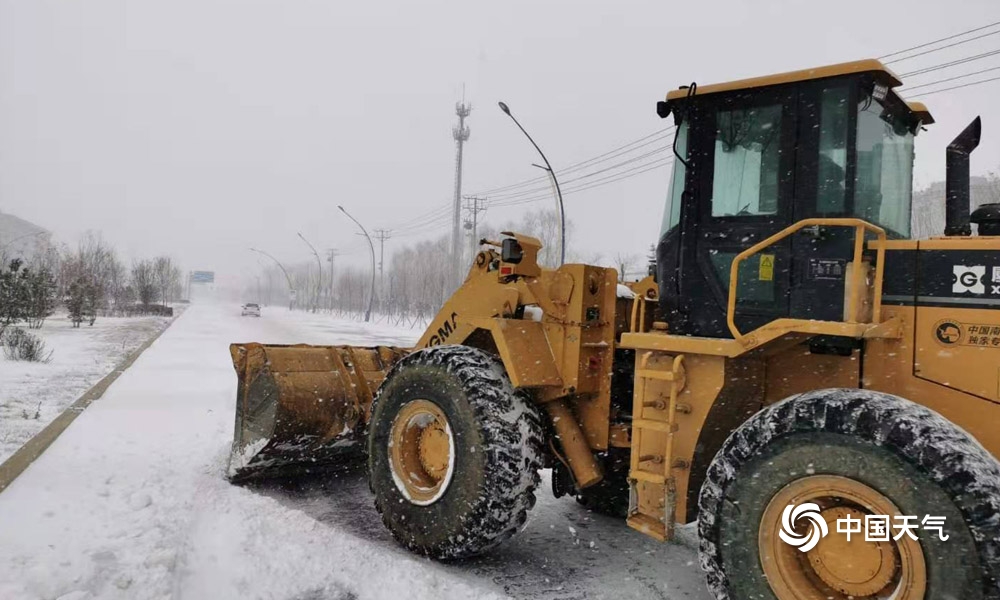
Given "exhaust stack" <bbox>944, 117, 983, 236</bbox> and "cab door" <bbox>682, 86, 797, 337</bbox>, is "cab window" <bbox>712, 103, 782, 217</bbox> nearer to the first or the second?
"cab door" <bbox>682, 86, 797, 337</bbox>

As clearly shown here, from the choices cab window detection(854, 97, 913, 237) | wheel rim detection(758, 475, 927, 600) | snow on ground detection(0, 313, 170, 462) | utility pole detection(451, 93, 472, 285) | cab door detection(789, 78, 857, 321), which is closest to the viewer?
wheel rim detection(758, 475, 927, 600)

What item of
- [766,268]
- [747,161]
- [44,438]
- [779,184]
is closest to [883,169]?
[779,184]

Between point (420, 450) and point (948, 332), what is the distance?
9.99ft

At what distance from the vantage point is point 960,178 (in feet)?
11.5

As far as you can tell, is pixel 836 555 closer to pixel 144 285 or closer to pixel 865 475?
pixel 865 475

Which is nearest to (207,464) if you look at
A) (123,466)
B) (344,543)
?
(123,466)

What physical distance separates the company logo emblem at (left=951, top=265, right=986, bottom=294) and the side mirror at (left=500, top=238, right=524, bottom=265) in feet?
7.75

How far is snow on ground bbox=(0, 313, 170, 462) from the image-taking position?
7.44m

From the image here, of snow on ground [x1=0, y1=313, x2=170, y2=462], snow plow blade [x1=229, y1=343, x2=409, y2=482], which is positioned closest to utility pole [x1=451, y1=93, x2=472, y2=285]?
snow on ground [x1=0, y1=313, x2=170, y2=462]

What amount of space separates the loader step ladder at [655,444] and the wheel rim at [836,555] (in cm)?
62

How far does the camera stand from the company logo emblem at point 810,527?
9.38ft

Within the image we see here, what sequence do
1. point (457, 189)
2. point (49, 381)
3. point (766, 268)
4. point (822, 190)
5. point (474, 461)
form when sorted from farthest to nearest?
point (457, 189)
point (49, 381)
point (474, 461)
point (766, 268)
point (822, 190)

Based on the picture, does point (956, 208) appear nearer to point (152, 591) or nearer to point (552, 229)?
point (152, 591)

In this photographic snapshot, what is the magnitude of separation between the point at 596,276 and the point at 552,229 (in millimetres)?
70507
